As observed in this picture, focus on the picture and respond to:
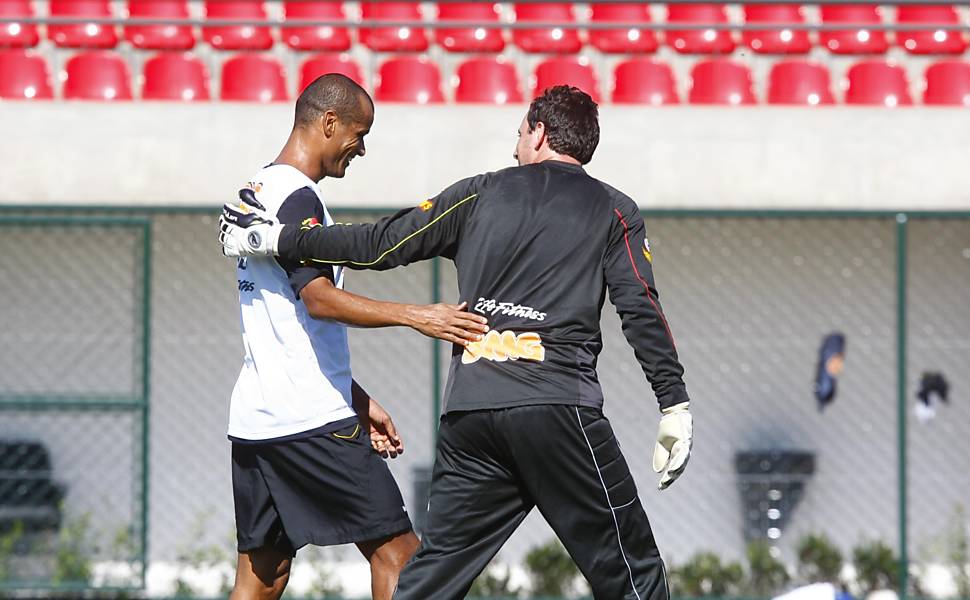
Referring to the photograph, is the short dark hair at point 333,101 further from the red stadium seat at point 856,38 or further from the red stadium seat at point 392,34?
the red stadium seat at point 856,38

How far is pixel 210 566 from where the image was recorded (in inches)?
316

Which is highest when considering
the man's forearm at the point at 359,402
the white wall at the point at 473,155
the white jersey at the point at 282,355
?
the white wall at the point at 473,155

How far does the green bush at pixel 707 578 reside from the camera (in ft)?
26.6

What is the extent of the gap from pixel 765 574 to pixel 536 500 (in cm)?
472

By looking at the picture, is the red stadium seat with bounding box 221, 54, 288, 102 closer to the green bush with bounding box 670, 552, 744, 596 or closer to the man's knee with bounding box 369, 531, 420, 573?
the green bush with bounding box 670, 552, 744, 596

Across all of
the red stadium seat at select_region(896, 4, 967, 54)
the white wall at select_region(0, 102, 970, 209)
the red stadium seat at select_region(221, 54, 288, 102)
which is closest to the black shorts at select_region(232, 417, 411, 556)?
the white wall at select_region(0, 102, 970, 209)

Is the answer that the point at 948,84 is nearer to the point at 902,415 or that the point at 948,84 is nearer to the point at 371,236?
the point at 902,415

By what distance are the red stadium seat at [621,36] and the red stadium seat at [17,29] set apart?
4031 millimetres

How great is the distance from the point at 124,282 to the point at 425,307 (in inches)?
214

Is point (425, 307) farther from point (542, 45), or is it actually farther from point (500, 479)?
point (542, 45)

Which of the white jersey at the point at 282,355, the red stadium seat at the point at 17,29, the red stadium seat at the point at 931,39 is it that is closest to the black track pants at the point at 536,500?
the white jersey at the point at 282,355

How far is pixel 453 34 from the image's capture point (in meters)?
10.3

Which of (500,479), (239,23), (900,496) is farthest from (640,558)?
(239,23)

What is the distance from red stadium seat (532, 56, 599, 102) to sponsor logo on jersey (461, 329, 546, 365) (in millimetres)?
5778
